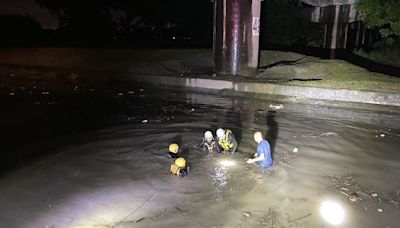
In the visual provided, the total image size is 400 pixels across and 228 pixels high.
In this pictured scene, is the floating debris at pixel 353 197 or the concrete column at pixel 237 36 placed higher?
the concrete column at pixel 237 36

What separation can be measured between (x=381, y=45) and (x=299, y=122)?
764 inches

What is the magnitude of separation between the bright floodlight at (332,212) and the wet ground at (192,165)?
0.10 metres

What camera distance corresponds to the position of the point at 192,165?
829 centimetres

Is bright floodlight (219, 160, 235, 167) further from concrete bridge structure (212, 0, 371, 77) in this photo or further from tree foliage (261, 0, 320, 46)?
tree foliage (261, 0, 320, 46)

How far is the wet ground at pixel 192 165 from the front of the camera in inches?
245

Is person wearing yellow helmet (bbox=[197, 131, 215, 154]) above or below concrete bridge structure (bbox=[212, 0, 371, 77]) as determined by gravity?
below

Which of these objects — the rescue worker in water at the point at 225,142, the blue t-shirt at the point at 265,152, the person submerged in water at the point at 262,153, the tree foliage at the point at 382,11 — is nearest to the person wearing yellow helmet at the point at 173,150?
the rescue worker in water at the point at 225,142

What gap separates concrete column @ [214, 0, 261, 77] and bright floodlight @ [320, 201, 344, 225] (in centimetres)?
1140

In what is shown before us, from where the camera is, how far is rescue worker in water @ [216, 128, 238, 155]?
28.7 ft

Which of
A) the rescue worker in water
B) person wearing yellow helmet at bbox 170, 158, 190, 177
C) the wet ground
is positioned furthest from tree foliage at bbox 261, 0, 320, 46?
person wearing yellow helmet at bbox 170, 158, 190, 177

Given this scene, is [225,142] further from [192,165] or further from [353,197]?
[353,197]

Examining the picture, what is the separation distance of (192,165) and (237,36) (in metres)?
10.1

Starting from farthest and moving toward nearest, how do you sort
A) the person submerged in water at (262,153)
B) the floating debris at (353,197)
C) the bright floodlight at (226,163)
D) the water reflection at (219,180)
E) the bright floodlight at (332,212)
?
the bright floodlight at (226,163) < the person submerged in water at (262,153) < the water reflection at (219,180) < the floating debris at (353,197) < the bright floodlight at (332,212)

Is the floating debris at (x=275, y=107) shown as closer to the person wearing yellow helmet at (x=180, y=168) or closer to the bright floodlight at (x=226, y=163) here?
the bright floodlight at (x=226, y=163)
